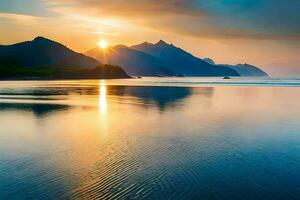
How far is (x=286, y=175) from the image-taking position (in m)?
19.2

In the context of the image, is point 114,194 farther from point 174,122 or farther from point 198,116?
point 198,116

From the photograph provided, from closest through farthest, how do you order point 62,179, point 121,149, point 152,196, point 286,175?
point 152,196 < point 62,179 < point 286,175 < point 121,149

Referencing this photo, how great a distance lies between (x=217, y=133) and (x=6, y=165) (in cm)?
1986

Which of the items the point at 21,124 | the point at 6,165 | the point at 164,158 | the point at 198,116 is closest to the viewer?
the point at 6,165

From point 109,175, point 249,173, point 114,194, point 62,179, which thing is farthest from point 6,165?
point 249,173

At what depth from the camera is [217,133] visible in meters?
32.3

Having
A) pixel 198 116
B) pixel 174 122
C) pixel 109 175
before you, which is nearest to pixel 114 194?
pixel 109 175

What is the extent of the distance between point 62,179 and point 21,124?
21.9m

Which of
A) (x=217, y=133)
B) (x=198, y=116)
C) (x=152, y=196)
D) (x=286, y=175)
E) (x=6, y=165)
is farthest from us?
(x=198, y=116)

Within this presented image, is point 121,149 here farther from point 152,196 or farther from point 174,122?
point 174,122

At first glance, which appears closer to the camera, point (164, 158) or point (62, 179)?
point (62, 179)

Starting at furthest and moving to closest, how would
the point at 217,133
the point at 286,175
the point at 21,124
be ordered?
the point at 21,124, the point at 217,133, the point at 286,175

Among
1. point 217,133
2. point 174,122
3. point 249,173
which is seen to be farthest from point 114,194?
point 174,122

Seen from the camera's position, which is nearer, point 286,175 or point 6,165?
point 286,175
